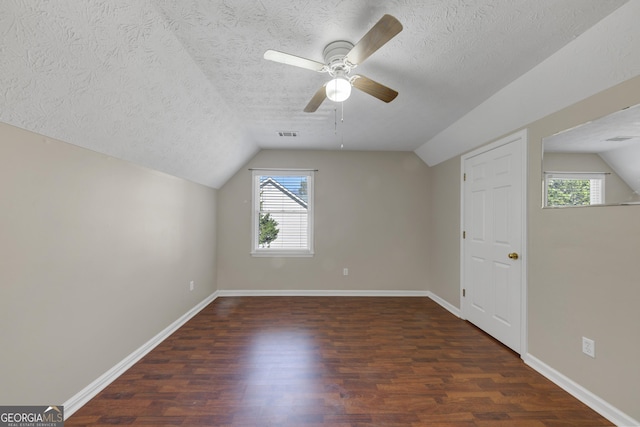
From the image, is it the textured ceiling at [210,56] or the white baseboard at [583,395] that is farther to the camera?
the white baseboard at [583,395]

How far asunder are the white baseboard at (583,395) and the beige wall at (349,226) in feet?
7.25

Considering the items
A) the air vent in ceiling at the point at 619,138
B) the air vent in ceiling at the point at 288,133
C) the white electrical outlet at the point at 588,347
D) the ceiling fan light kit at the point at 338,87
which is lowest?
the white electrical outlet at the point at 588,347

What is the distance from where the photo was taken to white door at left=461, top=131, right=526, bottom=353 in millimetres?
2555

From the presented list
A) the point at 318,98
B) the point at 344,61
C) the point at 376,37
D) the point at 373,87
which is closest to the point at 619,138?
the point at 373,87

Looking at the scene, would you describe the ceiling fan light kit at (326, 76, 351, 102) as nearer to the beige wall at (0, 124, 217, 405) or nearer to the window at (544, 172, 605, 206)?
the beige wall at (0, 124, 217, 405)

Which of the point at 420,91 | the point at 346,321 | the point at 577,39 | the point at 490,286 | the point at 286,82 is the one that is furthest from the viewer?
the point at 346,321

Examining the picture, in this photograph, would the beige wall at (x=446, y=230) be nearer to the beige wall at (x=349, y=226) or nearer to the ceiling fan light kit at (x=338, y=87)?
the beige wall at (x=349, y=226)

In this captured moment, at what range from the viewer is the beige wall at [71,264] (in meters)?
1.41

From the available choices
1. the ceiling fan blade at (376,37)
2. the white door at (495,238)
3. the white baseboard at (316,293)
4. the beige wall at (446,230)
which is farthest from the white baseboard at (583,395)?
the ceiling fan blade at (376,37)

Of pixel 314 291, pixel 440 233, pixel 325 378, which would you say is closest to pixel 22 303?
pixel 325 378

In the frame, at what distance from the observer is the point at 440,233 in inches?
164

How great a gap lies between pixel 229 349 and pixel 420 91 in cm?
308

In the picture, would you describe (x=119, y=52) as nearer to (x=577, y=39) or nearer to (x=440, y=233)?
(x=577, y=39)

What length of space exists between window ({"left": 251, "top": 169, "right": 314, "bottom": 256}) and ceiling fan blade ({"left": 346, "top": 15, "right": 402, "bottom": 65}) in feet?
9.75
